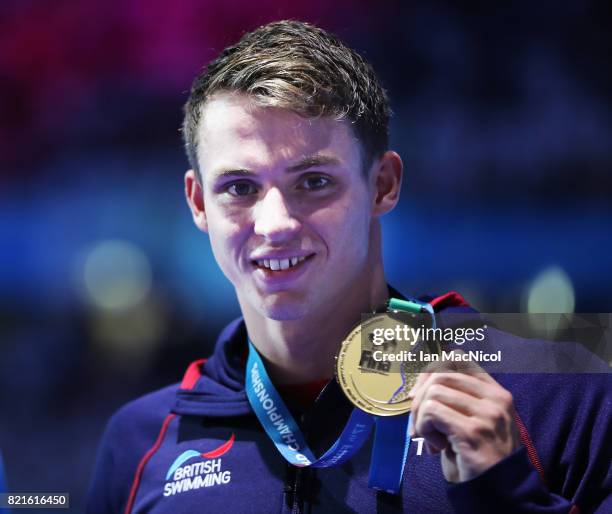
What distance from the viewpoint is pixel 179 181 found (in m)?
3.39

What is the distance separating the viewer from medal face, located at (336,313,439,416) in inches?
59.1

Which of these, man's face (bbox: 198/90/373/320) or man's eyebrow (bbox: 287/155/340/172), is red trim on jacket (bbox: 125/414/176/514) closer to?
man's face (bbox: 198/90/373/320)

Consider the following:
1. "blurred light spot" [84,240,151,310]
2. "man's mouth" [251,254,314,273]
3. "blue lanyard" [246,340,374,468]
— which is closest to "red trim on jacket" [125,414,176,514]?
"blue lanyard" [246,340,374,468]

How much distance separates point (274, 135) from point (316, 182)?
0.44 feet

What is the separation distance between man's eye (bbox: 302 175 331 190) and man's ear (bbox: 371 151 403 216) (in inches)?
7.0

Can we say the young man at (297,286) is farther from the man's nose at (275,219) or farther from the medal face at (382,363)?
the medal face at (382,363)

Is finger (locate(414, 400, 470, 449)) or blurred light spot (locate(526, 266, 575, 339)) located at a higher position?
blurred light spot (locate(526, 266, 575, 339))

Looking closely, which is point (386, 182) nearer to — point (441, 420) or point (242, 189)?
point (242, 189)

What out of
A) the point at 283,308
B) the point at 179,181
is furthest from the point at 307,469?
the point at 179,181

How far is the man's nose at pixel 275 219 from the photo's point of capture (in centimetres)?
168

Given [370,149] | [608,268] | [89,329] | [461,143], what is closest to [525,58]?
[461,143]

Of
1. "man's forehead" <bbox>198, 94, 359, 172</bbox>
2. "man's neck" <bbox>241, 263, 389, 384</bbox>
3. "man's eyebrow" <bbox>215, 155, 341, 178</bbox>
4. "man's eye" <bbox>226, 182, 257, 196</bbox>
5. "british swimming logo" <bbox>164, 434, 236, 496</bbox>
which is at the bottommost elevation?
"british swimming logo" <bbox>164, 434, 236, 496</bbox>

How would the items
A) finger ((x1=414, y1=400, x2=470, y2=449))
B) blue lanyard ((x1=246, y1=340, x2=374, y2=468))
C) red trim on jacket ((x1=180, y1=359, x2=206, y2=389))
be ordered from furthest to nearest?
red trim on jacket ((x1=180, y1=359, x2=206, y2=389))
blue lanyard ((x1=246, y1=340, x2=374, y2=468))
finger ((x1=414, y1=400, x2=470, y2=449))

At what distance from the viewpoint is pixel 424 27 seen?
10.3ft
